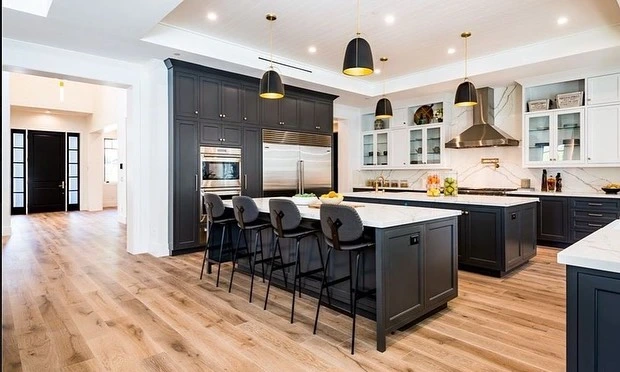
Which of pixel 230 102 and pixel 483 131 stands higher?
pixel 230 102

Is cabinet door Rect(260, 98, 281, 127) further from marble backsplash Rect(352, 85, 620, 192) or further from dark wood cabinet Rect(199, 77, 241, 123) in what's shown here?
marble backsplash Rect(352, 85, 620, 192)

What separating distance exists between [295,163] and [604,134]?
15.7ft

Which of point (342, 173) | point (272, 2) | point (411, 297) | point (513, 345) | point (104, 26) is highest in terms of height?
point (272, 2)

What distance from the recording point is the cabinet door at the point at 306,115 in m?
7.14

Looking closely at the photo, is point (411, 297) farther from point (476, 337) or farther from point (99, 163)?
point (99, 163)

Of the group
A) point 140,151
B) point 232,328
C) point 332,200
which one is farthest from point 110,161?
point 232,328

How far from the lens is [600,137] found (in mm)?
5621

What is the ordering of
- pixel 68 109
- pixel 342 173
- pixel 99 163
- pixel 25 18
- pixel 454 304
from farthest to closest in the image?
pixel 99 163 < pixel 68 109 < pixel 342 173 < pixel 25 18 < pixel 454 304

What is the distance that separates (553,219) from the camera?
5875mm

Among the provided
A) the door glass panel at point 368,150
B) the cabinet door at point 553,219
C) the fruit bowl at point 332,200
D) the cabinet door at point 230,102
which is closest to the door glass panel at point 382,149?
the door glass panel at point 368,150

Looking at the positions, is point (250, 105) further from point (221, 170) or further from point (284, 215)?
point (284, 215)

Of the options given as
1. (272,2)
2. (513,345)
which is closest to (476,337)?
(513,345)

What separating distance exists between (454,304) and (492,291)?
0.63 m

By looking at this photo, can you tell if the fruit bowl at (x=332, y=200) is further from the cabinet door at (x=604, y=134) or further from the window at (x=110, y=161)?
the window at (x=110, y=161)
